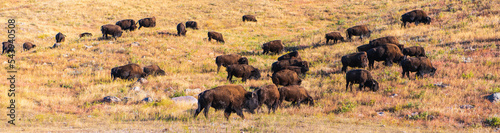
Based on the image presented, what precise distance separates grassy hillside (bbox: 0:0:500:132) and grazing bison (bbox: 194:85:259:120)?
1.16 feet

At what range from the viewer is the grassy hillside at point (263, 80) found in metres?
9.57

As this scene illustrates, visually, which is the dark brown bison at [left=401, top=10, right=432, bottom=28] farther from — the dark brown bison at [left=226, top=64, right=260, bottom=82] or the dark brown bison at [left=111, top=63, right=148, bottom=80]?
the dark brown bison at [left=111, top=63, right=148, bottom=80]

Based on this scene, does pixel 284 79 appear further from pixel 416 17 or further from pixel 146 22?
pixel 146 22

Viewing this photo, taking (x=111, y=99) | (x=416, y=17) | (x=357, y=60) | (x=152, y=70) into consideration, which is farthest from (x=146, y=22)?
(x=111, y=99)

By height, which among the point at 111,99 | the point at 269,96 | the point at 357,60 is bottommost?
the point at 111,99

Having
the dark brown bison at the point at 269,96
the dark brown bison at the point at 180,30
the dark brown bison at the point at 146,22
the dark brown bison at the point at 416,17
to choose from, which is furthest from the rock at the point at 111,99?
the dark brown bison at the point at 146,22

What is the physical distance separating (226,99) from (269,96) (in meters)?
2.22

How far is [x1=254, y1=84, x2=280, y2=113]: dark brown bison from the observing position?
36.3ft

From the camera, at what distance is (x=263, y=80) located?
18000mm

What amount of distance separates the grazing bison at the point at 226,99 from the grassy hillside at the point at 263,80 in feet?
1.16

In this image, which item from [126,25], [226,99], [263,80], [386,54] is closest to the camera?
[226,99]

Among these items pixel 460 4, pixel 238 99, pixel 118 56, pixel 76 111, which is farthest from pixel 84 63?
pixel 460 4

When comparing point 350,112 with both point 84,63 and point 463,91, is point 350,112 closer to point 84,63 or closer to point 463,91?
point 463,91

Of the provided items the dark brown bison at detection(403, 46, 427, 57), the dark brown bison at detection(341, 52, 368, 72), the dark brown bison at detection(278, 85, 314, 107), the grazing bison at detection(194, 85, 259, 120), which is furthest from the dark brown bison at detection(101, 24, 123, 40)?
the grazing bison at detection(194, 85, 259, 120)
